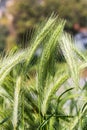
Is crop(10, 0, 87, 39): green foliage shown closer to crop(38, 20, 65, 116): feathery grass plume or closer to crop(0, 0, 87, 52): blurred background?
crop(0, 0, 87, 52): blurred background

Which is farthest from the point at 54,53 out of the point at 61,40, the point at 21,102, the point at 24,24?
the point at 24,24

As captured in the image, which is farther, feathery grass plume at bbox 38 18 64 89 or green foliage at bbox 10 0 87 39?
green foliage at bbox 10 0 87 39

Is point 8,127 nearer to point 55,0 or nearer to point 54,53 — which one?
point 54,53

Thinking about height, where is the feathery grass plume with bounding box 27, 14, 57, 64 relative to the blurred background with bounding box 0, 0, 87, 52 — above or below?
below

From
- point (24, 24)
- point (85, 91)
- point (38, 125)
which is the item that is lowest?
point (38, 125)

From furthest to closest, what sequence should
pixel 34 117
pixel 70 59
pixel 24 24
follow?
pixel 24 24 < pixel 34 117 < pixel 70 59

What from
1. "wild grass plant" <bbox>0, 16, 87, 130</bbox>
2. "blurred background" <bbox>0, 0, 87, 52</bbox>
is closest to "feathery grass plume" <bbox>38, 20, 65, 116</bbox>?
"wild grass plant" <bbox>0, 16, 87, 130</bbox>

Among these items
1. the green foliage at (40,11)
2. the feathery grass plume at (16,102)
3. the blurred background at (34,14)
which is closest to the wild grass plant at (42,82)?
the feathery grass plume at (16,102)

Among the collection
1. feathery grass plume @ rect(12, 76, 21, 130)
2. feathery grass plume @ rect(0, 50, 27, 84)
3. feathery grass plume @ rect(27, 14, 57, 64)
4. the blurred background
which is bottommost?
feathery grass plume @ rect(12, 76, 21, 130)

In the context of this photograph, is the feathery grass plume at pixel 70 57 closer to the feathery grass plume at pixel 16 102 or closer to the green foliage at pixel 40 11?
the feathery grass plume at pixel 16 102
